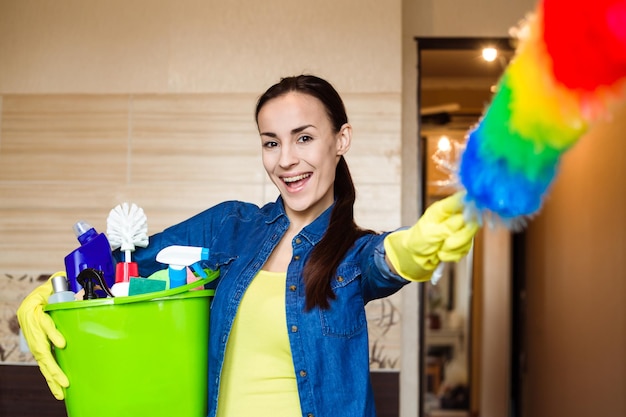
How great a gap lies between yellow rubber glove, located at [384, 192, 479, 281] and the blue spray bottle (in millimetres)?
538

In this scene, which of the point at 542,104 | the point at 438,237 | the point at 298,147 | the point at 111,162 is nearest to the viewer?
the point at 542,104

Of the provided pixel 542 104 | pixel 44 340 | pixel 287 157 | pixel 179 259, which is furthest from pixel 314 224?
pixel 542 104

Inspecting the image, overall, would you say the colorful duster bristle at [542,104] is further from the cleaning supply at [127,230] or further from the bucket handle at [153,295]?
the cleaning supply at [127,230]

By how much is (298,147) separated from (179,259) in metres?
0.29

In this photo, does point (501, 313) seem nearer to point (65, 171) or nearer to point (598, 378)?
point (598, 378)

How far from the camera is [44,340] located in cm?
123

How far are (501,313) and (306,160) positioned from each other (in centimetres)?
Result: 464

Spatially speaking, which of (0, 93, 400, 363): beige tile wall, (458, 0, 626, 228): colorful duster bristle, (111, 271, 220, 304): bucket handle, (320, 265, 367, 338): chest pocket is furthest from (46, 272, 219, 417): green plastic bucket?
(0, 93, 400, 363): beige tile wall

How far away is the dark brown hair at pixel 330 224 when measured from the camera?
131cm

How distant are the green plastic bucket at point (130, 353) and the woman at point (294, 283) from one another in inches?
1.5

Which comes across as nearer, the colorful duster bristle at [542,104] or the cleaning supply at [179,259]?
the colorful duster bristle at [542,104]

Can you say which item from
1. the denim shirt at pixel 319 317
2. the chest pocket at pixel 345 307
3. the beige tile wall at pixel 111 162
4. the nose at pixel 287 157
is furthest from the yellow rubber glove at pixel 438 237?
the beige tile wall at pixel 111 162

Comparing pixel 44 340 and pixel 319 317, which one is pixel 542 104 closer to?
pixel 319 317

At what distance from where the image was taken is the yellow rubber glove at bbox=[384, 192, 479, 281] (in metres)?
0.98
